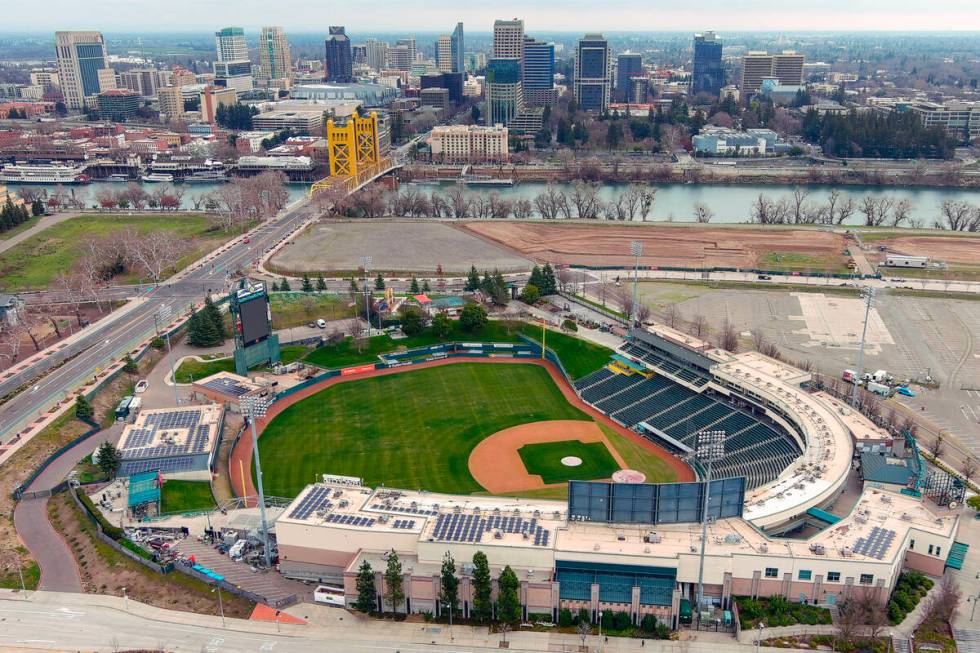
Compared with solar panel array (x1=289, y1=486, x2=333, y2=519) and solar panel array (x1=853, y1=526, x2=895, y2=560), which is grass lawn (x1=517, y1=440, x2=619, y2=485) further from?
solar panel array (x1=853, y1=526, x2=895, y2=560)

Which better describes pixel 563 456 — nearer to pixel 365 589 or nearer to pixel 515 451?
pixel 515 451

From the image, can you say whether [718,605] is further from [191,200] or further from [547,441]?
[191,200]

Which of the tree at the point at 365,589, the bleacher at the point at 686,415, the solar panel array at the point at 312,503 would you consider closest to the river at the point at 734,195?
the bleacher at the point at 686,415

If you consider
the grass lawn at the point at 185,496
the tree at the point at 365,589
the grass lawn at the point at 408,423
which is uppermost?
the tree at the point at 365,589

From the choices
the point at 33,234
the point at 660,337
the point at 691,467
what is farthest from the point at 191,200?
the point at 691,467

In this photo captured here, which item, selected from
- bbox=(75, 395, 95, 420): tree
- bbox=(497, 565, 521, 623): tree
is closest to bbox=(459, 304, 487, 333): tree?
bbox=(75, 395, 95, 420): tree

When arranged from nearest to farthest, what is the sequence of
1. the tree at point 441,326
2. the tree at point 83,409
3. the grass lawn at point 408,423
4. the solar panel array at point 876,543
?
the solar panel array at point 876,543
the grass lawn at point 408,423
the tree at point 83,409
the tree at point 441,326

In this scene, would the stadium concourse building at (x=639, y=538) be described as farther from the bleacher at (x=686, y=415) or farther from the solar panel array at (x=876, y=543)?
the bleacher at (x=686, y=415)
